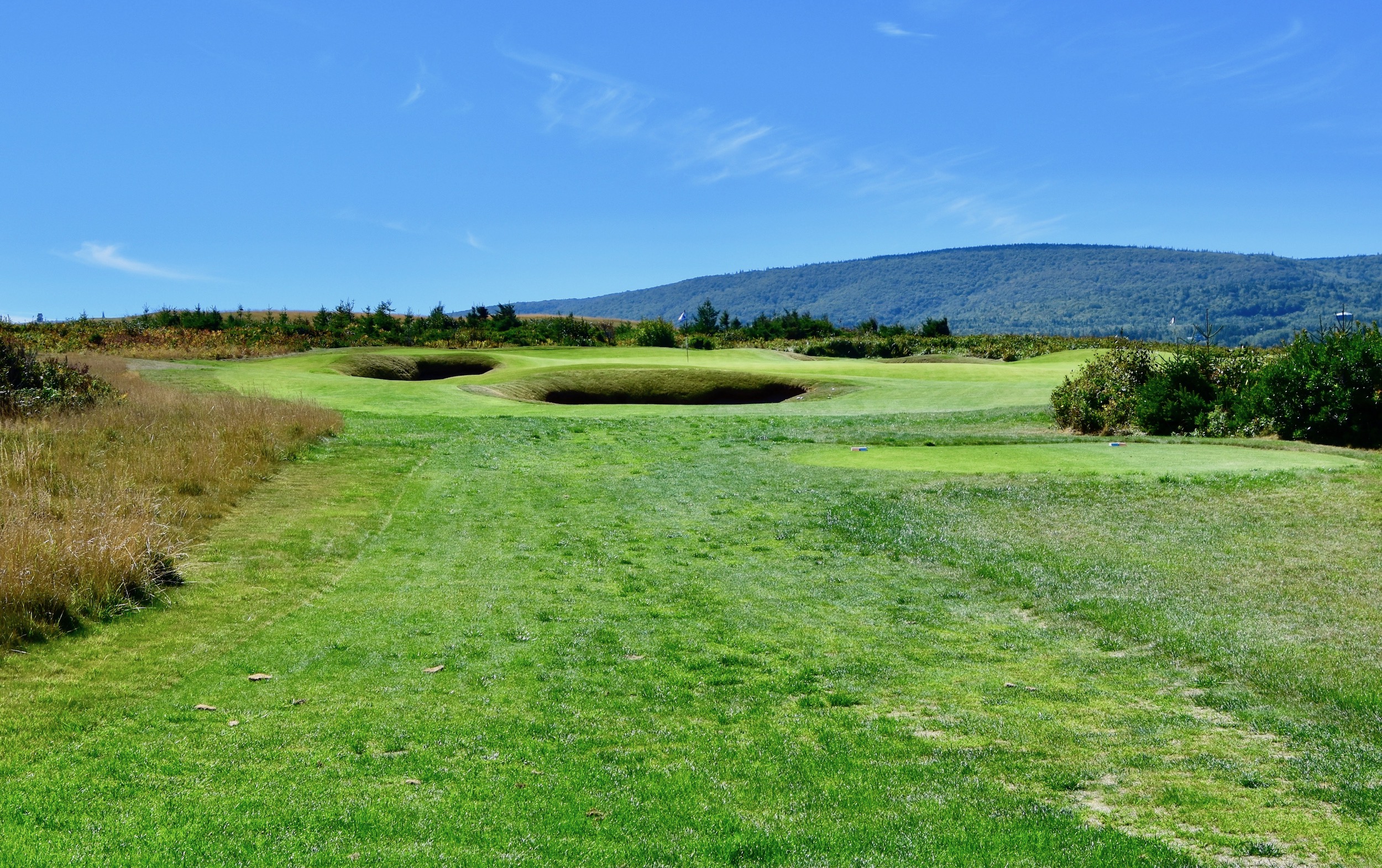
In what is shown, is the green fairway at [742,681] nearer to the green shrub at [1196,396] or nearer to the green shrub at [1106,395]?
the green shrub at [1196,396]

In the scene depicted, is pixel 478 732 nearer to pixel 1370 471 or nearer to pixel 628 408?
pixel 1370 471

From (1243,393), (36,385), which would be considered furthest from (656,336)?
(36,385)

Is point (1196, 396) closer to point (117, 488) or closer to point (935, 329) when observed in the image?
point (117, 488)

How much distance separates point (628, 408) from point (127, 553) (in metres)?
21.5

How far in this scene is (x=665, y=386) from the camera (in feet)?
123

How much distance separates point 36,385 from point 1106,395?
23.6m

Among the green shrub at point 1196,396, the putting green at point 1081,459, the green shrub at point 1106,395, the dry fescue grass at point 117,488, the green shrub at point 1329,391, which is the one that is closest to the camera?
the dry fescue grass at point 117,488

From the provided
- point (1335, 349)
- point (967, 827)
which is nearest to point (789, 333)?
point (1335, 349)

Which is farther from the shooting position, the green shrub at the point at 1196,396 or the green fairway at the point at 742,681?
the green shrub at the point at 1196,396

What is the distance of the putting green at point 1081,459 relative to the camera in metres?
16.2

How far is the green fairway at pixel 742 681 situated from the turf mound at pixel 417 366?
25909 mm

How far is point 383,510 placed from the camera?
48.2ft

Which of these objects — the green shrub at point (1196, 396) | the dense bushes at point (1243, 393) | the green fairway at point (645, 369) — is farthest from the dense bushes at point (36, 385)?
the green shrub at point (1196, 396)

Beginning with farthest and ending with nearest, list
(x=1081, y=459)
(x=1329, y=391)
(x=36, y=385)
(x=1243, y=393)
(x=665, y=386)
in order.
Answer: (x=665, y=386) < (x=1243, y=393) < (x=1329, y=391) < (x=36, y=385) < (x=1081, y=459)
